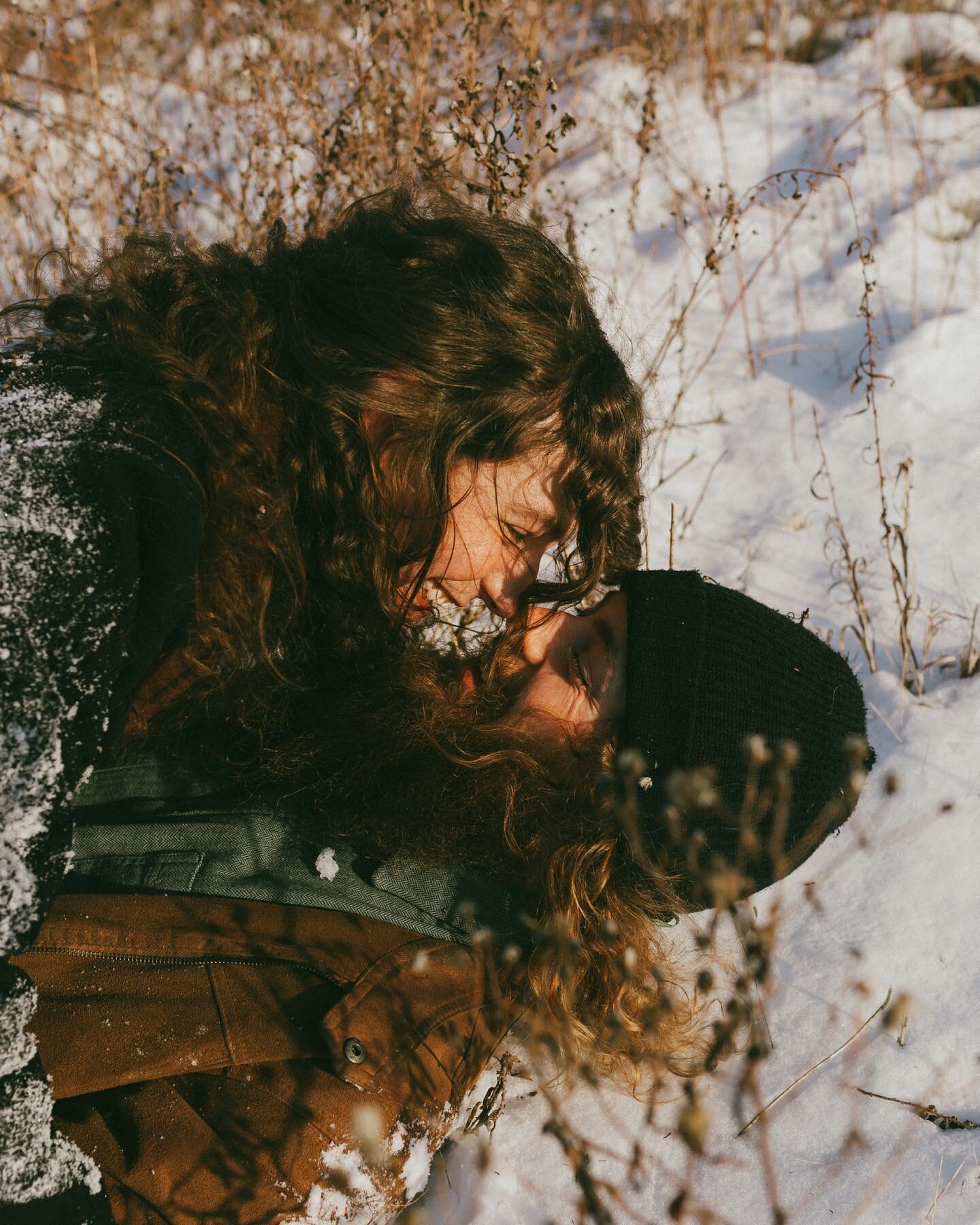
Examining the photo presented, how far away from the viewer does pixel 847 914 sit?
198 centimetres

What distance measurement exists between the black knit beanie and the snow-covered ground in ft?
0.66

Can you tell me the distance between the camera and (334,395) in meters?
1.69

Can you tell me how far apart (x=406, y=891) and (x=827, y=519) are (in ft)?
5.83

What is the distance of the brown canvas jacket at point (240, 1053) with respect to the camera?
149 cm

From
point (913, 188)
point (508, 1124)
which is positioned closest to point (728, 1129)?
point (508, 1124)

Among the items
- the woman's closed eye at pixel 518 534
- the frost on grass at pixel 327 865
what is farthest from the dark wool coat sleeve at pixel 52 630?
the woman's closed eye at pixel 518 534

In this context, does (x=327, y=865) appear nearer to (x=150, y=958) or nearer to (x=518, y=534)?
(x=150, y=958)

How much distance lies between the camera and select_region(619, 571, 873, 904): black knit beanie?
1.65m

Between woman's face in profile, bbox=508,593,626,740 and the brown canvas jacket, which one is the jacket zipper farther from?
woman's face in profile, bbox=508,593,626,740

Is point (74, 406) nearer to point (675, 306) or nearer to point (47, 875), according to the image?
point (47, 875)

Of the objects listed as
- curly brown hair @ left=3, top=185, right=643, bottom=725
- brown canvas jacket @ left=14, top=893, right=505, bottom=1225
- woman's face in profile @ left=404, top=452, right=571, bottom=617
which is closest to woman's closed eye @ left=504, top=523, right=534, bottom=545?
woman's face in profile @ left=404, top=452, right=571, bottom=617

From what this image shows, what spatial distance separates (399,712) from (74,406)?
77 centimetres

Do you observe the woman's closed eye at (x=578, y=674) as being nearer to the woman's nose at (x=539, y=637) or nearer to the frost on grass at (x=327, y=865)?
the woman's nose at (x=539, y=637)

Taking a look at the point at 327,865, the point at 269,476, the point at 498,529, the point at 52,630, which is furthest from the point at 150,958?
the point at 498,529
